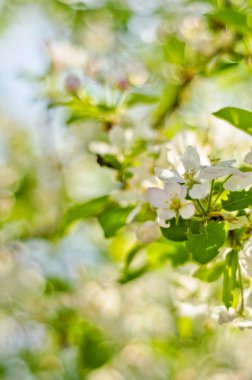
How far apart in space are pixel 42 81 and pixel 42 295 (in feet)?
3.31

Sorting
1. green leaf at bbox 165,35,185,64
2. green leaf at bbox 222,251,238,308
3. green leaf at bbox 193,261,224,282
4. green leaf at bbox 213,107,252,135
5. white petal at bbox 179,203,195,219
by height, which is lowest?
green leaf at bbox 193,261,224,282

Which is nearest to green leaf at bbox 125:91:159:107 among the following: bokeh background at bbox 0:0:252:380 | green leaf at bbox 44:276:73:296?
bokeh background at bbox 0:0:252:380

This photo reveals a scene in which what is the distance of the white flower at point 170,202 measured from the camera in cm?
98

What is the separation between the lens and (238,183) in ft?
3.18

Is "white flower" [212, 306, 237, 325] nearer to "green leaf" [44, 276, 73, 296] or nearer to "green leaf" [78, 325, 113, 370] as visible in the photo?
"green leaf" [78, 325, 113, 370]

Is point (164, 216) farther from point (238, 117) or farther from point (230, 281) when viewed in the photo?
point (238, 117)

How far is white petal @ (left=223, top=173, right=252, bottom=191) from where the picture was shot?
97 centimetres

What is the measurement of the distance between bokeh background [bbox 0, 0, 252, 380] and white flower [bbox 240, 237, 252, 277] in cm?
30

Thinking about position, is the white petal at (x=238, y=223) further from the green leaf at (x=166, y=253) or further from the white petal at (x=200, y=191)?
the green leaf at (x=166, y=253)

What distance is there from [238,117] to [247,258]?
0.95 feet

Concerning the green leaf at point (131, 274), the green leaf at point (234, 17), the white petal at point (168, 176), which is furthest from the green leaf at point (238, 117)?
the green leaf at point (131, 274)

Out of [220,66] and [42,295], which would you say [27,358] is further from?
[220,66]

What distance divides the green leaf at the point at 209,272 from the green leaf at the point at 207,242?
24 centimetres

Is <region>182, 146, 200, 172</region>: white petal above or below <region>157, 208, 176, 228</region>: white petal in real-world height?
above
